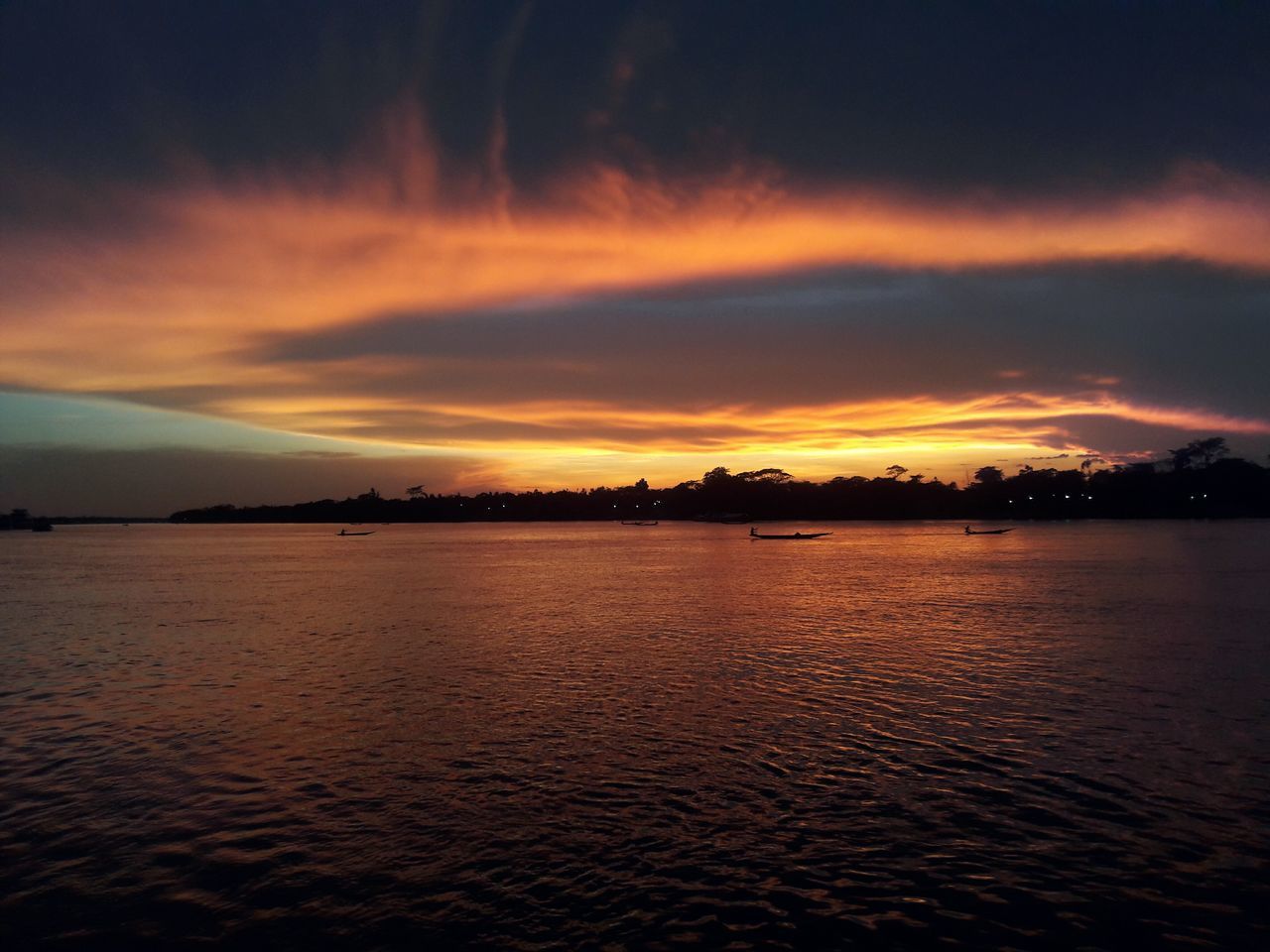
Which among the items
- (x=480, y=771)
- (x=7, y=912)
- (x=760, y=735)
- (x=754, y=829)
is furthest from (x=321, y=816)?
(x=760, y=735)

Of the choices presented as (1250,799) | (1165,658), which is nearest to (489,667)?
(1250,799)

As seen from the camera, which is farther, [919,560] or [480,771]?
[919,560]

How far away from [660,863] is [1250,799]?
13.8 metres

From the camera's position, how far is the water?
44.2ft

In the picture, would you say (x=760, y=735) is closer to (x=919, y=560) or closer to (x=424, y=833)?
(x=424, y=833)

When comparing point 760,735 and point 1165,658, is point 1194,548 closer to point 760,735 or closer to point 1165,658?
point 1165,658

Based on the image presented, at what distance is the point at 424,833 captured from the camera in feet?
55.2

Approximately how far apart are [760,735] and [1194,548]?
134614 millimetres

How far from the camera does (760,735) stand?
23.9m

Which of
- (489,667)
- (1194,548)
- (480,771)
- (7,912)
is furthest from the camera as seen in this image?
(1194,548)

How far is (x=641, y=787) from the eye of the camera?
63.9 feet

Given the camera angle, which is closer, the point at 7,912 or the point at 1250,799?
the point at 7,912

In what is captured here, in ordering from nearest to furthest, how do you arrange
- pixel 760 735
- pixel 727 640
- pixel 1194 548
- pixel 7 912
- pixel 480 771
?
pixel 7 912, pixel 480 771, pixel 760 735, pixel 727 640, pixel 1194 548

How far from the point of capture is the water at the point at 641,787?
13.5 metres
